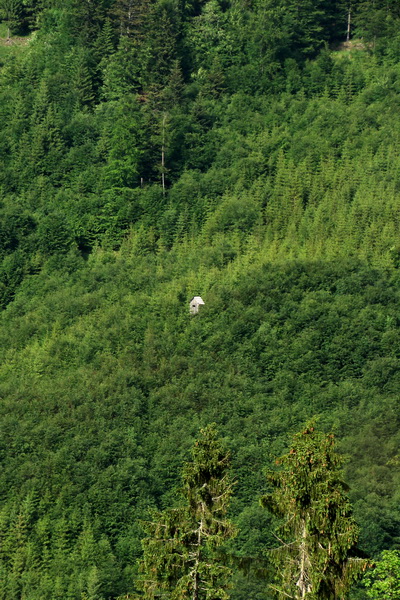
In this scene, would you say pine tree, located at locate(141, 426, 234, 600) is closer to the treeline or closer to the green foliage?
the green foliage

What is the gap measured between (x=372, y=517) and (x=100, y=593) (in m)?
15.9

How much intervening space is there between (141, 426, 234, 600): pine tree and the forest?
1079 inches

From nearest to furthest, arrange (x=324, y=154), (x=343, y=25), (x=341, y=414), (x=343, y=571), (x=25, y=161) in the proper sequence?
(x=343, y=571) < (x=341, y=414) < (x=324, y=154) < (x=25, y=161) < (x=343, y=25)

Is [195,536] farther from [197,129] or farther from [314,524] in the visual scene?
[197,129]

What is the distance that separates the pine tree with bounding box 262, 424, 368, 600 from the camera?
2114 cm

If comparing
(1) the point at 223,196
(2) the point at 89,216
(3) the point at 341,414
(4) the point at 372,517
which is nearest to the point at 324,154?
(1) the point at 223,196

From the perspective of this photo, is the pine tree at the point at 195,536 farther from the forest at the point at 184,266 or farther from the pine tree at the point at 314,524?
the forest at the point at 184,266

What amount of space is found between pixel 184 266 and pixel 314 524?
59.5m

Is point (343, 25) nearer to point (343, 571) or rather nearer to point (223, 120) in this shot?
point (223, 120)

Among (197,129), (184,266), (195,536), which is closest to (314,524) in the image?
(195,536)

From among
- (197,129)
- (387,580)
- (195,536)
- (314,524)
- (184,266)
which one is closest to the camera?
(314,524)

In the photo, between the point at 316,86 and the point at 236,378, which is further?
the point at 316,86

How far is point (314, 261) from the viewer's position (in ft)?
248

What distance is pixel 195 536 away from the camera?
23578 mm
